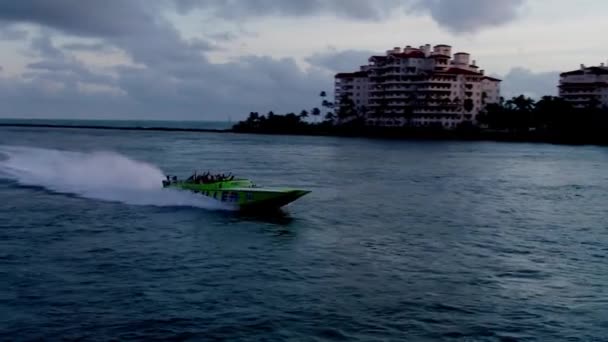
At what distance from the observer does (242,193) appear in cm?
3275

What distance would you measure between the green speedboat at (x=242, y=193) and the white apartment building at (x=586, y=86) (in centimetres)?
13368

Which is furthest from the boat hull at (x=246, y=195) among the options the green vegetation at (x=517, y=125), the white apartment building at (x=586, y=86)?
the white apartment building at (x=586, y=86)

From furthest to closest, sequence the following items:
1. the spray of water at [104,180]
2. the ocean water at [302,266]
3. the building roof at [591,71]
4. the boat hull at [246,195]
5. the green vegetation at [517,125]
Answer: the building roof at [591,71] → the green vegetation at [517,125] → the spray of water at [104,180] → the boat hull at [246,195] → the ocean water at [302,266]

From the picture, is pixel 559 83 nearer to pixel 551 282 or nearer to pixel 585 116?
pixel 585 116

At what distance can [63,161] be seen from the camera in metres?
60.7

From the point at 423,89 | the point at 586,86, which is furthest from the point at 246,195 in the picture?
the point at 586,86

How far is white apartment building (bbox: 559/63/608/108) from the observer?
6009 inches

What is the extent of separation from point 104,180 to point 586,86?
136 metres

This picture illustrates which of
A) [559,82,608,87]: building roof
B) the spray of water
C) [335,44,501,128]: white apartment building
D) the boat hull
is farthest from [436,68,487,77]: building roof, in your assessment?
the boat hull

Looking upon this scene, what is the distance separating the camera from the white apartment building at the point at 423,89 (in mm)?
144625

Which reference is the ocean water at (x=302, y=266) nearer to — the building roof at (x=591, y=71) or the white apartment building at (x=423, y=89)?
the white apartment building at (x=423, y=89)

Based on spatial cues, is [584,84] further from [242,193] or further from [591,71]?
[242,193]

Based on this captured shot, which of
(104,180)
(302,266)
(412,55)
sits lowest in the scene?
(302,266)

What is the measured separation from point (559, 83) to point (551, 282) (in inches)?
6082
